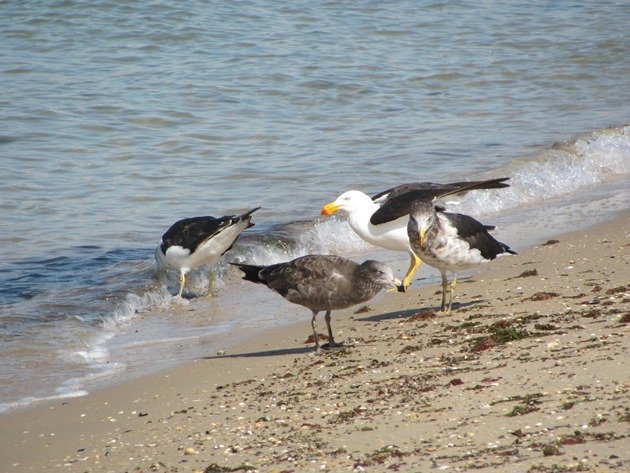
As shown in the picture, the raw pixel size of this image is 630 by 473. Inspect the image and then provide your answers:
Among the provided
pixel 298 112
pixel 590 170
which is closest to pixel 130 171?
pixel 298 112

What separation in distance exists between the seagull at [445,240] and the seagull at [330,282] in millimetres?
561

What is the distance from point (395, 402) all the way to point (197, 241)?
4717mm

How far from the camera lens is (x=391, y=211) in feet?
30.1

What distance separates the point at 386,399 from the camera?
6.00 metres

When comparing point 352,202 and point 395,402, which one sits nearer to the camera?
point 395,402

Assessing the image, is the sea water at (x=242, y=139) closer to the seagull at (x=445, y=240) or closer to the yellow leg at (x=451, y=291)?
the yellow leg at (x=451, y=291)

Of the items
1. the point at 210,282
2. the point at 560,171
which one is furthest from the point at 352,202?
the point at 560,171

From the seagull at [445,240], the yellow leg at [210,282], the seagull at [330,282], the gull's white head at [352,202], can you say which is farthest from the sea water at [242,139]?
the seagull at [445,240]

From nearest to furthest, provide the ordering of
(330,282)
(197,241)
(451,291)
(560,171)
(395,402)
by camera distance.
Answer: (395,402) → (330,282) → (451,291) → (197,241) → (560,171)

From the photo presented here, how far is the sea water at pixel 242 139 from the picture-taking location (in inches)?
379

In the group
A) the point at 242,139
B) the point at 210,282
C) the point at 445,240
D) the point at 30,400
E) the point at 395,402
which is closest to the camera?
the point at 395,402

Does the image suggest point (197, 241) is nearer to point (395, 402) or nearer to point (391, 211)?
point (391, 211)

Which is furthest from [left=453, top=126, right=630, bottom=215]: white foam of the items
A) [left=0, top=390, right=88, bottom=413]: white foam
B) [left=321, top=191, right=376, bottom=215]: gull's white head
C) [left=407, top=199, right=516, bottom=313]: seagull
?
[left=0, top=390, right=88, bottom=413]: white foam

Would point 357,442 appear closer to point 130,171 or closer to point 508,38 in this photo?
point 130,171
